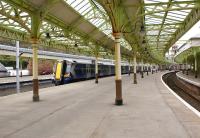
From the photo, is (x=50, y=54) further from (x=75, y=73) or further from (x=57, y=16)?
(x=57, y=16)

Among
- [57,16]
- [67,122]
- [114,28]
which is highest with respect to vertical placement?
[57,16]

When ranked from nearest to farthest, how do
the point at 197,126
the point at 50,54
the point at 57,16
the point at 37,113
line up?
1. the point at 197,126
2. the point at 37,113
3. the point at 57,16
4. the point at 50,54

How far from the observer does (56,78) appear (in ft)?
132

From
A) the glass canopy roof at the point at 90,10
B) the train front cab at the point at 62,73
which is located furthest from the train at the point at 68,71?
the glass canopy roof at the point at 90,10

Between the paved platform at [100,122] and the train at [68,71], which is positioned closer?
the paved platform at [100,122]

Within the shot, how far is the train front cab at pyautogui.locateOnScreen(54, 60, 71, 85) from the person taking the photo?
4000 centimetres

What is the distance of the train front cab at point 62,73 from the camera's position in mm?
40000

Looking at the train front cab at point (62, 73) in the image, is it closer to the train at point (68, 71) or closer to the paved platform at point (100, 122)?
the train at point (68, 71)

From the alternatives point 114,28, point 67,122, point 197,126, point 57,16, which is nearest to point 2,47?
point 57,16

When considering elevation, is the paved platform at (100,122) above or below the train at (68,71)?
below

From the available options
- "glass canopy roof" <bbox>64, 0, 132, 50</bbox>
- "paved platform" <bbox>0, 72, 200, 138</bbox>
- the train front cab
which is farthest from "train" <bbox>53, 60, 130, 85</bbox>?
"paved platform" <bbox>0, 72, 200, 138</bbox>

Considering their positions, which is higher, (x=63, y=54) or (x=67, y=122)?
(x=63, y=54)

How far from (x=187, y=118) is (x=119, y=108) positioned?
372cm

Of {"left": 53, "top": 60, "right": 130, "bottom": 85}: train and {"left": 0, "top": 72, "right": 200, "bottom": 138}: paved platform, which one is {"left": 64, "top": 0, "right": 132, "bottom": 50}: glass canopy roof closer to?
{"left": 0, "top": 72, "right": 200, "bottom": 138}: paved platform
